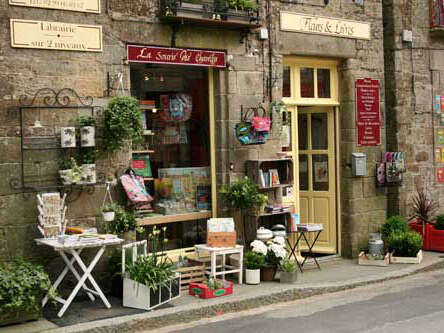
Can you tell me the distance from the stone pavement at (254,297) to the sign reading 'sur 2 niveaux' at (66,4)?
3439mm

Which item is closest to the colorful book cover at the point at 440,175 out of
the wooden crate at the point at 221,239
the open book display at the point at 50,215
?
the wooden crate at the point at 221,239

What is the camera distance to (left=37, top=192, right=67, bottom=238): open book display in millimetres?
7148

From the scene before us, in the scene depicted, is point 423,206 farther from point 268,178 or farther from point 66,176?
point 66,176

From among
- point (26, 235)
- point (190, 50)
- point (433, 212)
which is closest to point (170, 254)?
point (26, 235)

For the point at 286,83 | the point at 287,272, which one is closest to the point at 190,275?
the point at 287,272

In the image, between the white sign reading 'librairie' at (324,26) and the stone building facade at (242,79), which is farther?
the white sign reading 'librairie' at (324,26)

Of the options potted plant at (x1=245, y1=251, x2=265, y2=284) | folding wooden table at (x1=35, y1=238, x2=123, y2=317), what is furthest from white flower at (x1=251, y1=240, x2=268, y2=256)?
folding wooden table at (x1=35, y1=238, x2=123, y2=317)

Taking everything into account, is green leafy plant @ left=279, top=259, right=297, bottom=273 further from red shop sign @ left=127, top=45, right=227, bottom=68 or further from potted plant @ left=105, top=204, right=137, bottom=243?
red shop sign @ left=127, top=45, right=227, bottom=68

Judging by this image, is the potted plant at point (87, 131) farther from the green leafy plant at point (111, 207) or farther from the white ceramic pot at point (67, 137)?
the green leafy plant at point (111, 207)

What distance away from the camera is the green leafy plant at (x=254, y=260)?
843 cm

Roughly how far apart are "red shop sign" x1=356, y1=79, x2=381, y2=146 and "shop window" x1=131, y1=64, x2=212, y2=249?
9.24 feet

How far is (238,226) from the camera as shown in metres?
9.04

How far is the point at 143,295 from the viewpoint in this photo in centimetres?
708

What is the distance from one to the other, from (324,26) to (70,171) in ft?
15.8
